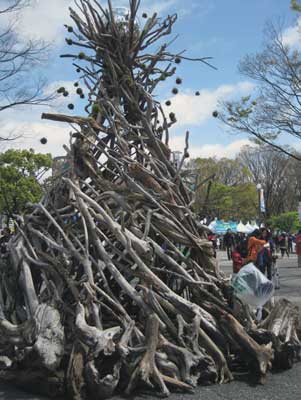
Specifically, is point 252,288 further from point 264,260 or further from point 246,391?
point 264,260

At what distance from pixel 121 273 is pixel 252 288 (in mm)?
1388

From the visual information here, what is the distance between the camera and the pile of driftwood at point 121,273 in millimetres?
4551

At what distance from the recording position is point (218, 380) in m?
4.91

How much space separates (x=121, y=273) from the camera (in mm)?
5574

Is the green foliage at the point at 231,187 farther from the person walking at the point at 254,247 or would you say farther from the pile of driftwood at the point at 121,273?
the pile of driftwood at the point at 121,273

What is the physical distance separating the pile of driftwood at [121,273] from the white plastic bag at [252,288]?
0.21 metres

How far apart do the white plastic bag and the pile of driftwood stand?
0.21 meters

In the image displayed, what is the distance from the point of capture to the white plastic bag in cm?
546

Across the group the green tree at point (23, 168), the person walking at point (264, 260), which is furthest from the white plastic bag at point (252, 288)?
the green tree at point (23, 168)

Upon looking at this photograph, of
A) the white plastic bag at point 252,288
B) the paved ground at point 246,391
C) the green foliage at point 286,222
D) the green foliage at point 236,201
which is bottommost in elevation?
the paved ground at point 246,391

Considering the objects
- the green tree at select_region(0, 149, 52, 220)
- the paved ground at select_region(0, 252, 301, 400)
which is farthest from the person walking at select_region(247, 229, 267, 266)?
the green tree at select_region(0, 149, 52, 220)

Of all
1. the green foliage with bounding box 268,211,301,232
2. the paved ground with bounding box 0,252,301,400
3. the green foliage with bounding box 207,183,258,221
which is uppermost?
the green foliage with bounding box 207,183,258,221

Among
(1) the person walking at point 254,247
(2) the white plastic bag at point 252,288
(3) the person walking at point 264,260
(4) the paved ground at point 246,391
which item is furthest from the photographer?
(1) the person walking at point 254,247

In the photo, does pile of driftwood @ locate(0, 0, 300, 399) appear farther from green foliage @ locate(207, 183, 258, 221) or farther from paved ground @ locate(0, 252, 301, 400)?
green foliage @ locate(207, 183, 258, 221)
